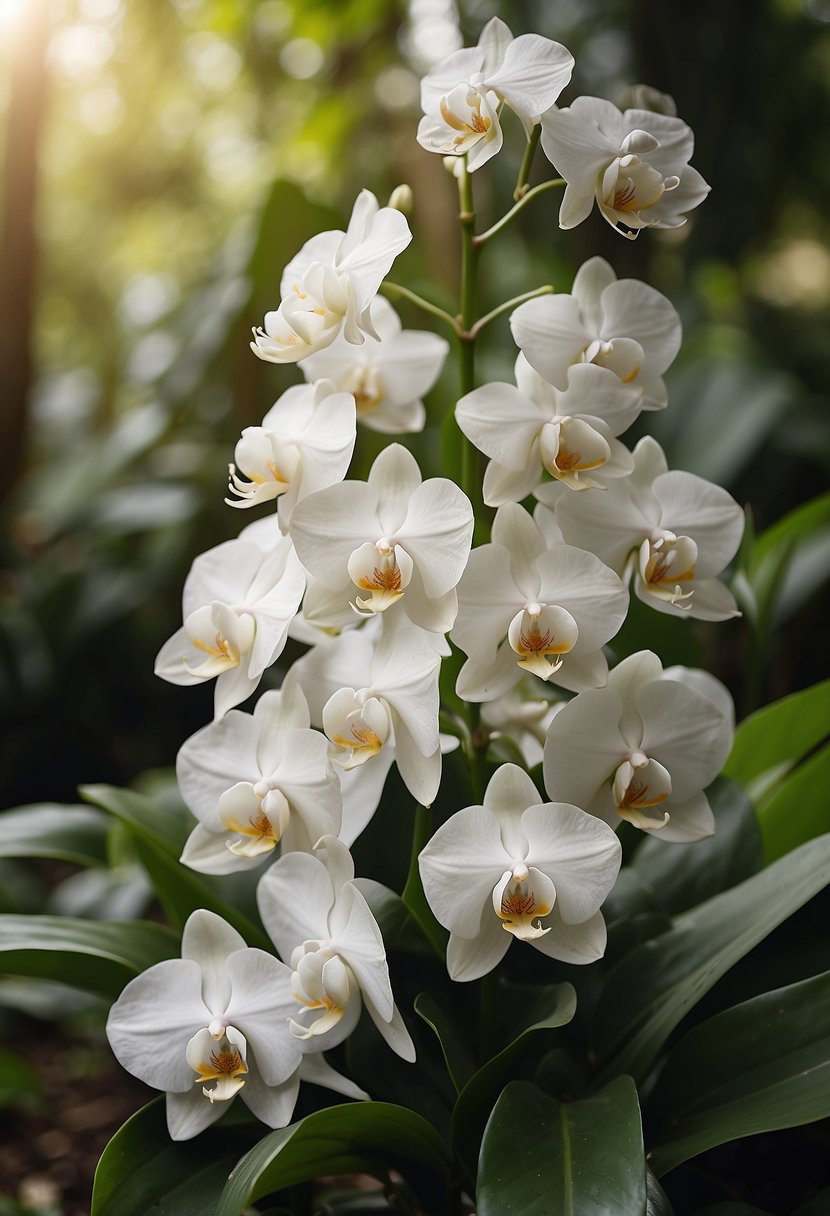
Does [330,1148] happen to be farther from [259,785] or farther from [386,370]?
[386,370]

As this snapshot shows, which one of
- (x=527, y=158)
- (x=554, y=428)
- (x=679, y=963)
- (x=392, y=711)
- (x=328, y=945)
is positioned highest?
(x=527, y=158)

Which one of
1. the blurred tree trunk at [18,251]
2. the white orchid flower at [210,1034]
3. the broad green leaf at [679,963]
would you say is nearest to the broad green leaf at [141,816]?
the white orchid flower at [210,1034]

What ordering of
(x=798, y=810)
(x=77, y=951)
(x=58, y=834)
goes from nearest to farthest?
(x=77, y=951) < (x=798, y=810) < (x=58, y=834)

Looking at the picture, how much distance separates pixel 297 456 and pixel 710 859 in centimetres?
45

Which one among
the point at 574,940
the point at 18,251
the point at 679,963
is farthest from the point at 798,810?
the point at 18,251

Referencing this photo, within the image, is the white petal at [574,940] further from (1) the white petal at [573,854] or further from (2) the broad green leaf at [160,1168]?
(2) the broad green leaf at [160,1168]

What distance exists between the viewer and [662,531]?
0.61 metres

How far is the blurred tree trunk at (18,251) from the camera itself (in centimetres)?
194

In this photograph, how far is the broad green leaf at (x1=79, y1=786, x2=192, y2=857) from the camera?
0.73 meters

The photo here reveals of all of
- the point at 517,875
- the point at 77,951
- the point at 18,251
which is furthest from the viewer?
the point at 18,251

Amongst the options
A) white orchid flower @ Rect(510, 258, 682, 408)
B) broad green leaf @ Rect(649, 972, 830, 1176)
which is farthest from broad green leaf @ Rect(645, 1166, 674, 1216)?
white orchid flower @ Rect(510, 258, 682, 408)

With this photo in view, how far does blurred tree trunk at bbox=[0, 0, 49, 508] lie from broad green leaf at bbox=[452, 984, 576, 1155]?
1.71 metres

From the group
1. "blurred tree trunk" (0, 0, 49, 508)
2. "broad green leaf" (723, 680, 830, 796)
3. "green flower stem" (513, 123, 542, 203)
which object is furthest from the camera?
"blurred tree trunk" (0, 0, 49, 508)

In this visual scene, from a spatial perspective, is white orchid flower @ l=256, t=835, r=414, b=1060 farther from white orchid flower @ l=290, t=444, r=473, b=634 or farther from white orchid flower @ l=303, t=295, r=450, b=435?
white orchid flower @ l=303, t=295, r=450, b=435
